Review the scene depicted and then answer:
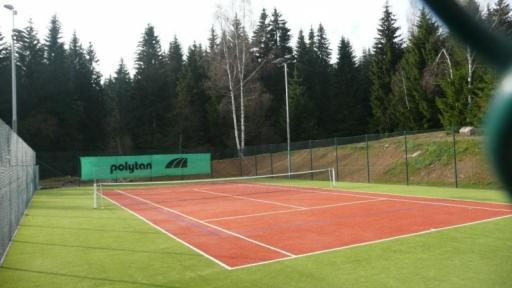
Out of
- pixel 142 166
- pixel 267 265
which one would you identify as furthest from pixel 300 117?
pixel 267 265

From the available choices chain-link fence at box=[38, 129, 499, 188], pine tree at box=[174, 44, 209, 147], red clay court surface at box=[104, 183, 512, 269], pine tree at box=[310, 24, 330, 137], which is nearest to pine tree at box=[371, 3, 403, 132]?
pine tree at box=[310, 24, 330, 137]

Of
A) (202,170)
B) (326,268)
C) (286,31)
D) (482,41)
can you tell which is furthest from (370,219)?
(286,31)

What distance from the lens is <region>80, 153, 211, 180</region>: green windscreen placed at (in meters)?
28.1

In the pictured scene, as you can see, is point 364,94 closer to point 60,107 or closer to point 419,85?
point 419,85

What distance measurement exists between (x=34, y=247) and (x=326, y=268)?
5.87m

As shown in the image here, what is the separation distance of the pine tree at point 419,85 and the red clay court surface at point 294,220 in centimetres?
2500

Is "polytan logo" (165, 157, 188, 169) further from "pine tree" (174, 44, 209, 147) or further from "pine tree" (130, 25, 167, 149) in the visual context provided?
"pine tree" (130, 25, 167, 149)

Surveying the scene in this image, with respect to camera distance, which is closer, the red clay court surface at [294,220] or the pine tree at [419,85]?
the red clay court surface at [294,220]

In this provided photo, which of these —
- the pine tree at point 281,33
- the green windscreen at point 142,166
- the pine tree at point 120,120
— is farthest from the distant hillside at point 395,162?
the pine tree at point 281,33

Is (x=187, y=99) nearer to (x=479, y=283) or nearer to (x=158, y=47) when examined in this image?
(x=158, y=47)

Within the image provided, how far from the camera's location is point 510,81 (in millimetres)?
612

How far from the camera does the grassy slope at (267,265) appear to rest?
593cm

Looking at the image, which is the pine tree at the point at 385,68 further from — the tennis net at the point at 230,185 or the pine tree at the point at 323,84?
the tennis net at the point at 230,185

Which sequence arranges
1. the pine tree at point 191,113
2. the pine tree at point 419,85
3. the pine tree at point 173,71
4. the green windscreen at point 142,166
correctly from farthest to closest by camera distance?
the pine tree at point 173,71
the pine tree at point 191,113
the pine tree at point 419,85
the green windscreen at point 142,166
